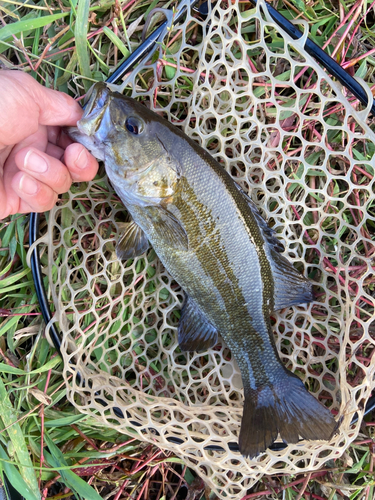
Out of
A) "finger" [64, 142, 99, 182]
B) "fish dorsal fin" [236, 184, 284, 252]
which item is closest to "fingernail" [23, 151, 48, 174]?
"finger" [64, 142, 99, 182]

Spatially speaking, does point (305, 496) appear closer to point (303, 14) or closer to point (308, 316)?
point (308, 316)

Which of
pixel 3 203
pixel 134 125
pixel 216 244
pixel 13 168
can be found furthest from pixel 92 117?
pixel 216 244

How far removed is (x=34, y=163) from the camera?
6.59 ft

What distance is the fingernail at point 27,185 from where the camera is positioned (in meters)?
2.03

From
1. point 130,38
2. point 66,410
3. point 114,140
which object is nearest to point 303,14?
point 130,38

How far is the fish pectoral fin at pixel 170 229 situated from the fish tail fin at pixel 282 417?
943 millimetres

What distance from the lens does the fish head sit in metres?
1.99

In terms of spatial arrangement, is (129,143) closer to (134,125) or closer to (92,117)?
Answer: (134,125)

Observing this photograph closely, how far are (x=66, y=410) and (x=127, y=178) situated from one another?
166 cm

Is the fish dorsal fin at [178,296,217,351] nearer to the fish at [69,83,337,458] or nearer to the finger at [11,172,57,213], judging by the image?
the fish at [69,83,337,458]

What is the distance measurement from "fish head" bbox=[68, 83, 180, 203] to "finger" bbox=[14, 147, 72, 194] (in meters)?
0.21

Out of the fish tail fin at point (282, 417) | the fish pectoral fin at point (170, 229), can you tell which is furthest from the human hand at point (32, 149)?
the fish tail fin at point (282, 417)

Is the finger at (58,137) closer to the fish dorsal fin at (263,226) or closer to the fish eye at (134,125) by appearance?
the fish eye at (134,125)

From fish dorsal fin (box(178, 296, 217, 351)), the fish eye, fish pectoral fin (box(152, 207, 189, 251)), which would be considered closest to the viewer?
the fish eye
